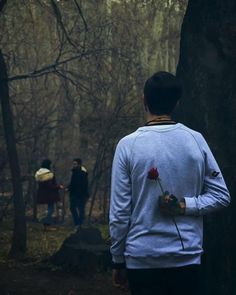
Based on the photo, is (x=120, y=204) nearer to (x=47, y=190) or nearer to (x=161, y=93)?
(x=161, y=93)

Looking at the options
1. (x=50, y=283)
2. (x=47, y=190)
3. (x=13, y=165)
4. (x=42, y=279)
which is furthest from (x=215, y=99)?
(x=47, y=190)

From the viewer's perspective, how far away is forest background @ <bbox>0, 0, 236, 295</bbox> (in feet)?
15.0

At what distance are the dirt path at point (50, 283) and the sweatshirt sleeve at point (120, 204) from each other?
4.53 meters

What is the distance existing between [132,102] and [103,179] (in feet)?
11.0

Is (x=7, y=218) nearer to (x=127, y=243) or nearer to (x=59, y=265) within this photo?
(x=59, y=265)

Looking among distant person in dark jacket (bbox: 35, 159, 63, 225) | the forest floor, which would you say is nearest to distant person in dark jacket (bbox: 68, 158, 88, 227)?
distant person in dark jacket (bbox: 35, 159, 63, 225)

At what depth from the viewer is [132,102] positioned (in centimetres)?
1800

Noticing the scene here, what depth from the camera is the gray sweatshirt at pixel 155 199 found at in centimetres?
272

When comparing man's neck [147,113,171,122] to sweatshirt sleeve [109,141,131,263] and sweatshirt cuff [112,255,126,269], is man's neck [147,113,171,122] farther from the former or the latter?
sweatshirt cuff [112,255,126,269]

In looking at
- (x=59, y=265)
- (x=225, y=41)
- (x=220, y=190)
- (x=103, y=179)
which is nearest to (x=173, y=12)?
(x=103, y=179)

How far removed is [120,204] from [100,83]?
10753mm

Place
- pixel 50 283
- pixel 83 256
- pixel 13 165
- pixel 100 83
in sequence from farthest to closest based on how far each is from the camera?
pixel 100 83 < pixel 13 165 < pixel 83 256 < pixel 50 283

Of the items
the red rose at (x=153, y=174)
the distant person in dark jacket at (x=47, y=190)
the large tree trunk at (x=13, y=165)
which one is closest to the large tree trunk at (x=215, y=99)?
the red rose at (x=153, y=174)

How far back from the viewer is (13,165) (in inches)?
409
